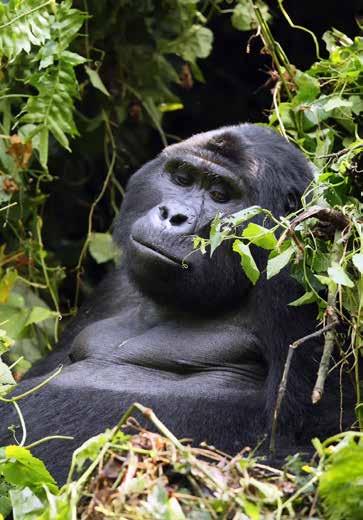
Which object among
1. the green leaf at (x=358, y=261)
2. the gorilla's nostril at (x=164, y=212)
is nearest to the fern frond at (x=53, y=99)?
the gorilla's nostril at (x=164, y=212)

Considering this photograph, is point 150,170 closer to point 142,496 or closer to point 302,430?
point 302,430

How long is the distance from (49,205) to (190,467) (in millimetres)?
3427

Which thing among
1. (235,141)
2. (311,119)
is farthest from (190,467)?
(311,119)

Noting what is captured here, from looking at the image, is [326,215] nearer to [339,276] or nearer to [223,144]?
[339,276]

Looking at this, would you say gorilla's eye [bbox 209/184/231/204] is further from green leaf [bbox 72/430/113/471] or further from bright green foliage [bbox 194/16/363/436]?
green leaf [bbox 72/430/113/471]

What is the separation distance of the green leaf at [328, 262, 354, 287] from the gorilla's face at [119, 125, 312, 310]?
0.77m

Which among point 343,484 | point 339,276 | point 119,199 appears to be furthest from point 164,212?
point 119,199

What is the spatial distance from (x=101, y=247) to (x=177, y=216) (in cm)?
144

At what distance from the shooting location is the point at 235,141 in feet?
14.1

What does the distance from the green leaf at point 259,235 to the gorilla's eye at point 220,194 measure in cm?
74

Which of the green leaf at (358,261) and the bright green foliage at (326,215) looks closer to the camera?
the green leaf at (358,261)

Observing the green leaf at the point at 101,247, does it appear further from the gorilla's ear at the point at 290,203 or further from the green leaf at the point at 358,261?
the green leaf at the point at 358,261

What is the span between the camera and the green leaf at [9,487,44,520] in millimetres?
3143

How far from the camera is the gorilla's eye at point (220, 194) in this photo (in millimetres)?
4293
